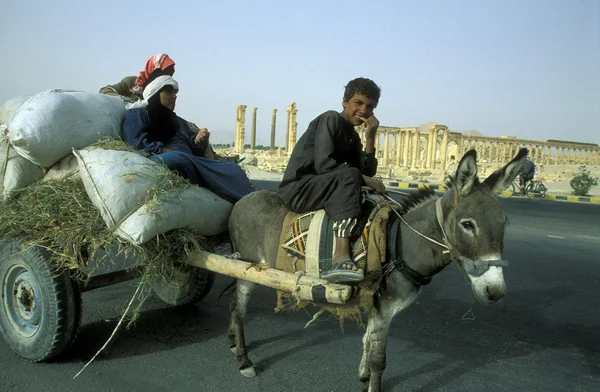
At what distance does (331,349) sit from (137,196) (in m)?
2.22

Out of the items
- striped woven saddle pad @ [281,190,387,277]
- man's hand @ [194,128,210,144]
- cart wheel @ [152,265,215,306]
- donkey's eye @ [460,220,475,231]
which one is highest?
man's hand @ [194,128,210,144]

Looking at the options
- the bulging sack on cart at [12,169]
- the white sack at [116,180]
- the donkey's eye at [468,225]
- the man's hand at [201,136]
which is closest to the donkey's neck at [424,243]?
the donkey's eye at [468,225]

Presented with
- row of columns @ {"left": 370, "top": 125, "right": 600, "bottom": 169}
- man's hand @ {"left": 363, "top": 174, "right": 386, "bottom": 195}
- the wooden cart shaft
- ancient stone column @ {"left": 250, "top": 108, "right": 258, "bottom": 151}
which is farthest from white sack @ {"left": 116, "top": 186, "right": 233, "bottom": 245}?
ancient stone column @ {"left": 250, "top": 108, "right": 258, "bottom": 151}

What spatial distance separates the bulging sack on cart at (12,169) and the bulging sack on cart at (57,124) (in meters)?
0.20

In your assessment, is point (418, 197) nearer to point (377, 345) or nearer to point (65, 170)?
point (377, 345)

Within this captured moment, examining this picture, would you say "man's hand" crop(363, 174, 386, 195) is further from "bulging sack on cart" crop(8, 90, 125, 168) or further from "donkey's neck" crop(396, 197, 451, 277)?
"bulging sack on cart" crop(8, 90, 125, 168)

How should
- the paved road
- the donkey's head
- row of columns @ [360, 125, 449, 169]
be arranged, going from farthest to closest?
row of columns @ [360, 125, 449, 169]
the paved road
the donkey's head

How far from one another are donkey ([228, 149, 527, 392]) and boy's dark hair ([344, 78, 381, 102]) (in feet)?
2.61

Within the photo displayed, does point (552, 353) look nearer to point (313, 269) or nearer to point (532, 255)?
point (313, 269)

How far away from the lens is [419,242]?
10.6 feet

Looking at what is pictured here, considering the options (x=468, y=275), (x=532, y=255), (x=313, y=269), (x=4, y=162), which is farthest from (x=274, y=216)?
(x=532, y=255)

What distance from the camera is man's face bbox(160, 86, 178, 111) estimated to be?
14.4ft

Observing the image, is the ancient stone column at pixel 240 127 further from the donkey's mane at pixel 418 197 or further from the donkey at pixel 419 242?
the donkey's mane at pixel 418 197

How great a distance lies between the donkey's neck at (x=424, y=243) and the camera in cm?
316
